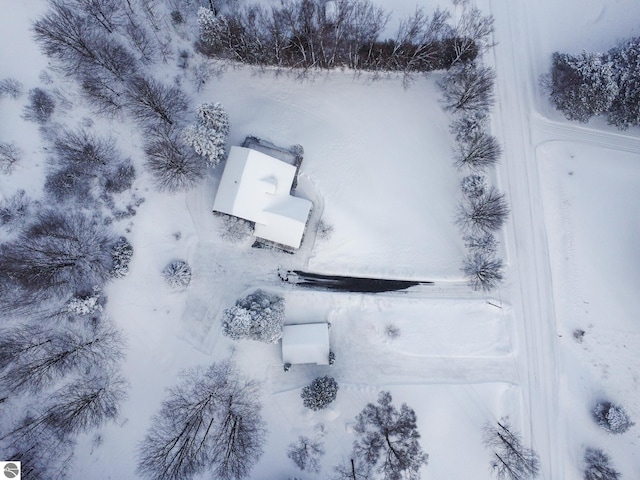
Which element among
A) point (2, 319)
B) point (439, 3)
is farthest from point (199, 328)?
point (439, 3)

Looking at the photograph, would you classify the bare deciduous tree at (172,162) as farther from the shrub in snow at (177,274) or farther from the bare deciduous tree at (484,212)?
the bare deciduous tree at (484,212)

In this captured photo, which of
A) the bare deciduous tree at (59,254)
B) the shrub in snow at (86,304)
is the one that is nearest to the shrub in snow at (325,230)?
the bare deciduous tree at (59,254)

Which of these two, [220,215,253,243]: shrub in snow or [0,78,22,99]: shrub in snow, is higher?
[0,78,22,99]: shrub in snow

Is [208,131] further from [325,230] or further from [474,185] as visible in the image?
[474,185]

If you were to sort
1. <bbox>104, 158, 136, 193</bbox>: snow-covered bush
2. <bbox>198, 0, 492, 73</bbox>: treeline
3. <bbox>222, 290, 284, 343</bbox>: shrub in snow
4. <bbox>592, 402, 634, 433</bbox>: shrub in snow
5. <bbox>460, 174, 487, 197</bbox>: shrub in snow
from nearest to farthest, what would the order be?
<bbox>222, 290, 284, 343</bbox>: shrub in snow, <bbox>592, 402, 634, 433</bbox>: shrub in snow, <bbox>104, 158, 136, 193</bbox>: snow-covered bush, <bbox>460, 174, 487, 197</bbox>: shrub in snow, <bbox>198, 0, 492, 73</bbox>: treeline

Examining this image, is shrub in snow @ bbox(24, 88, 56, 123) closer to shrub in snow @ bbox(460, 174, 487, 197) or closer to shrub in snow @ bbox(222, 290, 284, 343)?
shrub in snow @ bbox(222, 290, 284, 343)

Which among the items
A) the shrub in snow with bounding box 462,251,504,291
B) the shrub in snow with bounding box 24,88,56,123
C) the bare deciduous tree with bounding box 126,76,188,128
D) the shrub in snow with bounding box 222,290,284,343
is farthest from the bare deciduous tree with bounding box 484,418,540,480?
the shrub in snow with bounding box 24,88,56,123

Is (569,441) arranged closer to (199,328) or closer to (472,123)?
(472,123)
